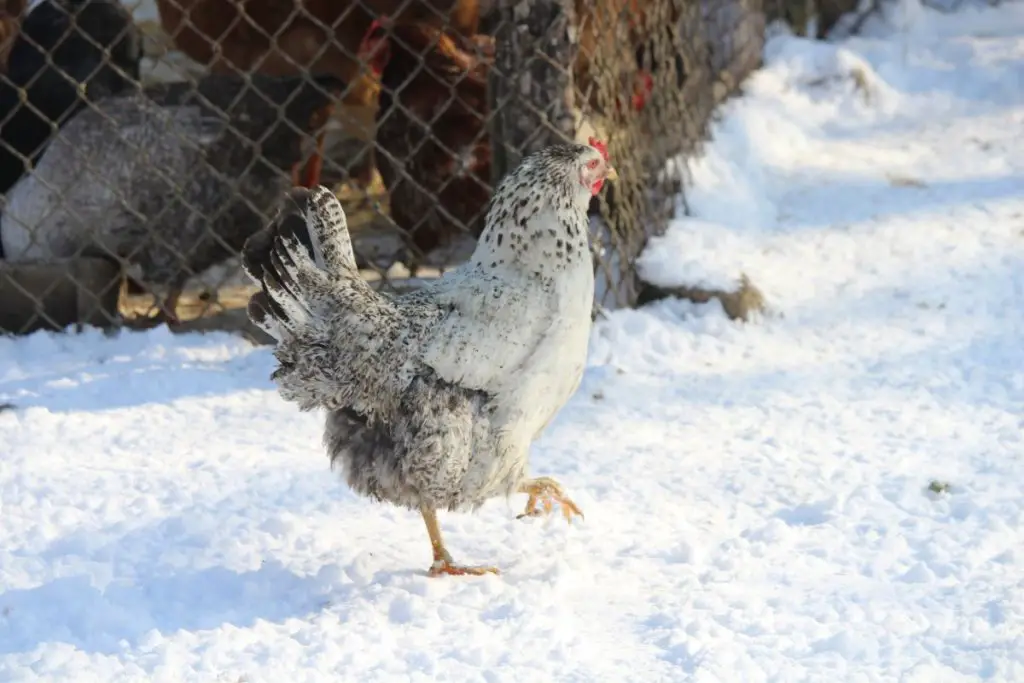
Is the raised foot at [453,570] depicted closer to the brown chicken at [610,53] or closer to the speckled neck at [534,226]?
the speckled neck at [534,226]

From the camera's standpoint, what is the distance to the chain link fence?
3688 mm

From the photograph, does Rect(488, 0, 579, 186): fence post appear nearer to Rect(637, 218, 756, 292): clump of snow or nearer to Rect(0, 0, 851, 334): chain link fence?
Rect(0, 0, 851, 334): chain link fence

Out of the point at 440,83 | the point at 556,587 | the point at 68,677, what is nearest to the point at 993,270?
the point at 440,83

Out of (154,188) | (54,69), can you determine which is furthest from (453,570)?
(54,69)

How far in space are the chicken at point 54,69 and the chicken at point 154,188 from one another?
11.6 inches

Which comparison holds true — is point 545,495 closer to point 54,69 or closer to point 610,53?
point 610,53

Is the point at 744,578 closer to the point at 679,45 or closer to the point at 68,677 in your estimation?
the point at 68,677

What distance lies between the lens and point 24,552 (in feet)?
8.46

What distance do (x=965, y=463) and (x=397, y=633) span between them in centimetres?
141

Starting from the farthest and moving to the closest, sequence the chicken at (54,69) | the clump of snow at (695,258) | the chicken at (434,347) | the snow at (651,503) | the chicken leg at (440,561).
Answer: the chicken at (54,69), the clump of snow at (695,258), the chicken leg at (440,561), the chicken at (434,347), the snow at (651,503)

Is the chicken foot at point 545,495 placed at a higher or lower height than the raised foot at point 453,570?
higher

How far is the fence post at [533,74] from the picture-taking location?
3.50 m

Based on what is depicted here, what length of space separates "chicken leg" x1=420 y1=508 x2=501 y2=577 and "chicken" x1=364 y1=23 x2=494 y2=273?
188 cm

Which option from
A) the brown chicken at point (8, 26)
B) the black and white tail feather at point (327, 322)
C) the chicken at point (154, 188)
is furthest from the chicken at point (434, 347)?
the brown chicken at point (8, 26)
